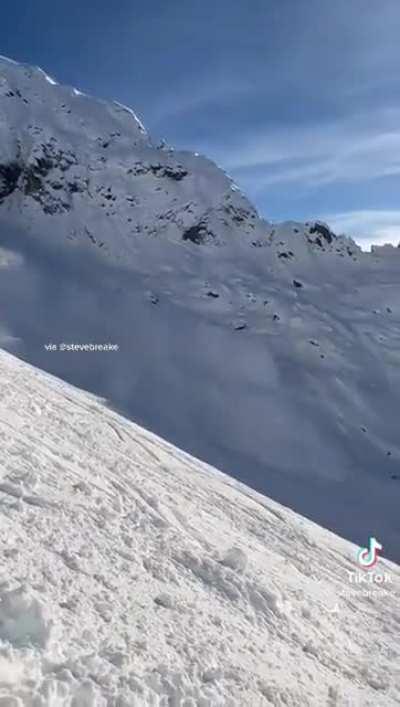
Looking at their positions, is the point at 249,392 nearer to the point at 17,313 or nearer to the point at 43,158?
the point at 17,313

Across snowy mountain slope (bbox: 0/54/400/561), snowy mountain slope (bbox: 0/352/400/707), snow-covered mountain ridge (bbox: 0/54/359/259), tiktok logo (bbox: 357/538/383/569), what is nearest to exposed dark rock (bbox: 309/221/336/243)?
snow-covered mountain ridge (bbox: 0/54/359/259)

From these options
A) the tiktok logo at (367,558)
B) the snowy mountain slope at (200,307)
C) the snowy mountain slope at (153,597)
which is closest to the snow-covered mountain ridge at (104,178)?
the snowy mountain slope at (200,307)

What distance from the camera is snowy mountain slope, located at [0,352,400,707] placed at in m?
6.67

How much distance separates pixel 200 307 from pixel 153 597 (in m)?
120

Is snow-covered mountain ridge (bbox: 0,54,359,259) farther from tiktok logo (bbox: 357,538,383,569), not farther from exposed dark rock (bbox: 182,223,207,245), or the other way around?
tiktok logo (bbox: 357,538,383,569)

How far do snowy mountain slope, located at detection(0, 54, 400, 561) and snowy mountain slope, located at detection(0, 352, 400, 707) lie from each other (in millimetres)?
56256

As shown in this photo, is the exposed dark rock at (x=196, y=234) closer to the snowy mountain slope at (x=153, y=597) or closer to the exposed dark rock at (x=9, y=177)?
the exposed dark rock at (x=9, y=177)

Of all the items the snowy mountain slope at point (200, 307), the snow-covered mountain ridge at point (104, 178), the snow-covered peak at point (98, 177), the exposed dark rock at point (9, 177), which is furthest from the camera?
the snow-covered mountain ridge at point (104, 178)

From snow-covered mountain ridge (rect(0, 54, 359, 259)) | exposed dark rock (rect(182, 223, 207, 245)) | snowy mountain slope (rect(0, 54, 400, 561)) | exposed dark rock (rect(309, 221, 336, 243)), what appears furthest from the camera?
exposed dark rock (rect(309, 221, 336, 243))

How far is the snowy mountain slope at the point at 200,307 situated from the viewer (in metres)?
85.1

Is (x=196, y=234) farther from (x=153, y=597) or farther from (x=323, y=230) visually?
(x=153, y=597)

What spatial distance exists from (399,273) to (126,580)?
578 feet

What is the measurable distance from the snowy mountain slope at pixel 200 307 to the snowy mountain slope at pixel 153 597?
185ft

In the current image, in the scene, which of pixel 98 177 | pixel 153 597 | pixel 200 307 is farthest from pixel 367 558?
pixel 98 177
